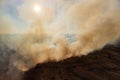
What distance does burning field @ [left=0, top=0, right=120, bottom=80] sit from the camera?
5.68 meters

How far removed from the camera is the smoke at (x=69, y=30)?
5805mm

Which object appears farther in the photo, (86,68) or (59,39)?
(59,39)

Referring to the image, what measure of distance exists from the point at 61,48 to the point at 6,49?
140 centimetres

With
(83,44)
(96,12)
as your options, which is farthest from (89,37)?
(96,12)

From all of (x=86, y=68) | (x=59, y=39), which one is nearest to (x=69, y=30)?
(x=59, y=39)

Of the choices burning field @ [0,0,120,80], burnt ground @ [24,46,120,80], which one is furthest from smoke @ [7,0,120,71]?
→ burnt ground @ [24,46,120,80]

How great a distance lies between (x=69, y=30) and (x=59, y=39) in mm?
315

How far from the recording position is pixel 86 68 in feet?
18.6

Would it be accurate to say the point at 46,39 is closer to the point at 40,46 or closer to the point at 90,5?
the point at 40,46

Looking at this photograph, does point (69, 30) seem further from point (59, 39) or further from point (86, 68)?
point (86, 68)

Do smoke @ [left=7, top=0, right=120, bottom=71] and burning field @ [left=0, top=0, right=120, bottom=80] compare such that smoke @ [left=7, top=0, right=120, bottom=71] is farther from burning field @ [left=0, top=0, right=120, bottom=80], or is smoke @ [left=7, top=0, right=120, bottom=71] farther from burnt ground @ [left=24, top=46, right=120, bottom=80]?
burnt ground @ [left=24, top=46, right=120, bottom=80]

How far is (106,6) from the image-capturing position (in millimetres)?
5848

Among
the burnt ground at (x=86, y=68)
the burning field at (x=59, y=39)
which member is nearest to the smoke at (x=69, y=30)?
the burning field at (x=59, y=39)

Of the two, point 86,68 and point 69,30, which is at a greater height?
point 69,30
